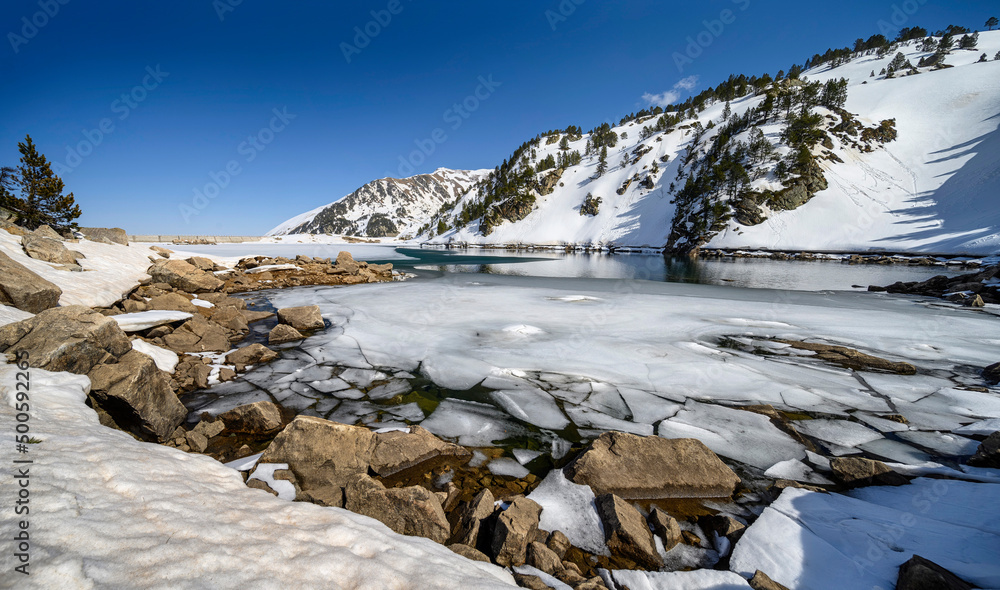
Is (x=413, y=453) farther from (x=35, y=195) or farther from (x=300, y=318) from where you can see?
(x=35, y=195)

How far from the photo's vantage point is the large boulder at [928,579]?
5.97 ft

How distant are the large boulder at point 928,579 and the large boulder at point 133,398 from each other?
5940 millimetres

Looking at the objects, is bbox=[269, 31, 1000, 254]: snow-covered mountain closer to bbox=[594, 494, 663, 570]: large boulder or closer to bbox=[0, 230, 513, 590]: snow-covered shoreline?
bbox=[594, 494, 663, 570]: large boulder

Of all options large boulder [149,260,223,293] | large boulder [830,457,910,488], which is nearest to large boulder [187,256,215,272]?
large boulder [149,260,223,293]

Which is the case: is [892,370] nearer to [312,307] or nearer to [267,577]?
[267,577]

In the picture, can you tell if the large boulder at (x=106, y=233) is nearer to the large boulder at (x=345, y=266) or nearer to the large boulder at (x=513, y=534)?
the large boulder at (x=345, y=266)

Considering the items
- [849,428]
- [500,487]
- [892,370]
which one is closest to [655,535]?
[500,487]

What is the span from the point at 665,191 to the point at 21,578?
8759cm

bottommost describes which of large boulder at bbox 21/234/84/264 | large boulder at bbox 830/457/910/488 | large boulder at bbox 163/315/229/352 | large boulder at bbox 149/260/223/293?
large boulder at bbox 830/457/910/488

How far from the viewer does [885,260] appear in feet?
113

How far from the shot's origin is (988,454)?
313 cm

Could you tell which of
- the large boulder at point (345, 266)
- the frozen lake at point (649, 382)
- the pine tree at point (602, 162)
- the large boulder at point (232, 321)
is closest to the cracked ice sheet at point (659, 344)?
the frozen lake at point (649, 382)

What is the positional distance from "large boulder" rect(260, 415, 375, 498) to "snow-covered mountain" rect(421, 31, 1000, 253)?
58.3 meters

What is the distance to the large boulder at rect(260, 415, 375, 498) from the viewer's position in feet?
9.62
